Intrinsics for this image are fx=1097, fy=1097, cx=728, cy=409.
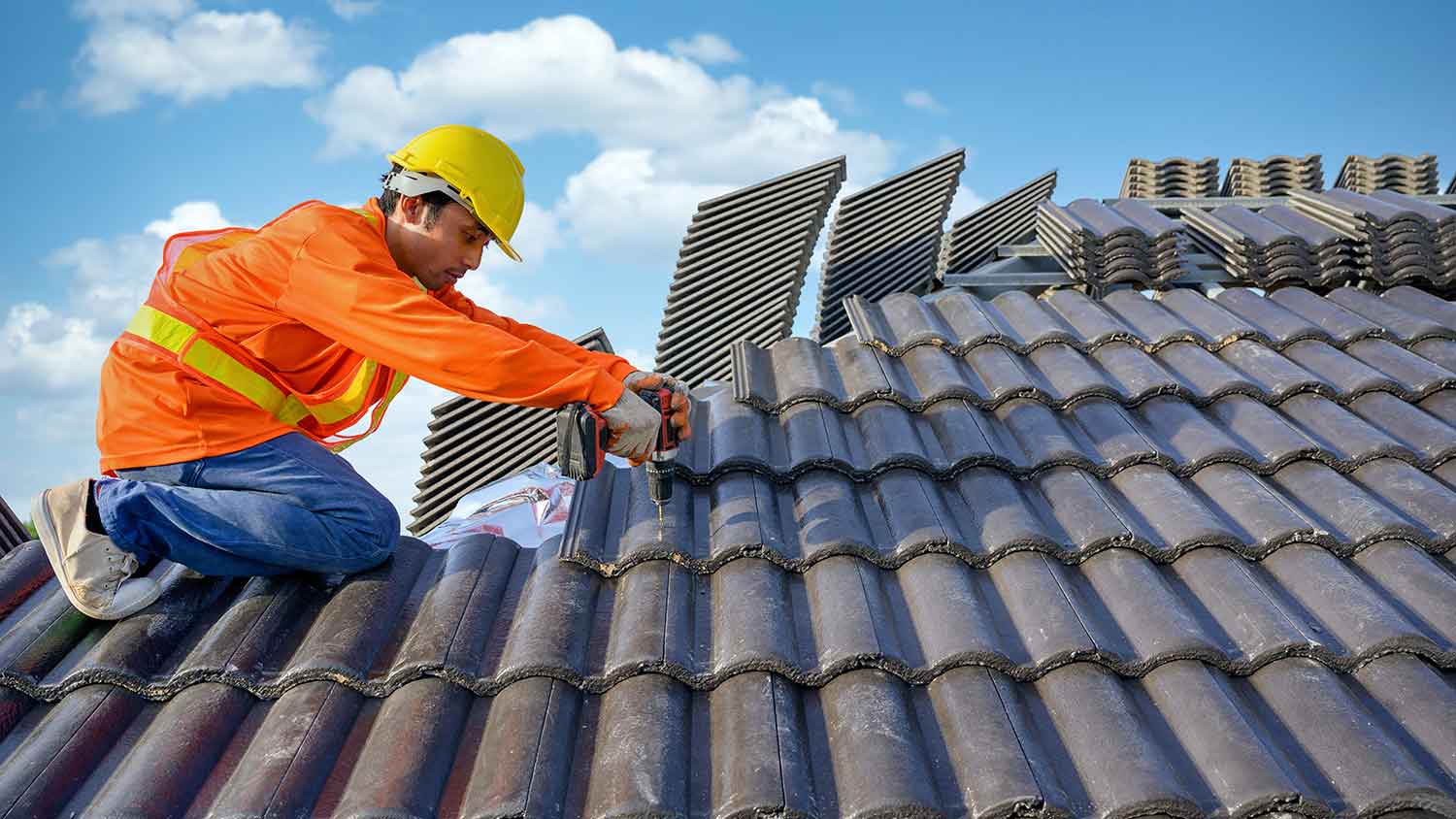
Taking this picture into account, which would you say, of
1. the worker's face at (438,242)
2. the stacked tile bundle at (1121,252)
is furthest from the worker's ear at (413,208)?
the stacked tile bundle at (1121,252)

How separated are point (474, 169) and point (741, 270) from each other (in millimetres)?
3512

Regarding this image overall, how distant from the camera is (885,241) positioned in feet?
24.1

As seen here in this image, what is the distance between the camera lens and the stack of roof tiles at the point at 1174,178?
9.66m

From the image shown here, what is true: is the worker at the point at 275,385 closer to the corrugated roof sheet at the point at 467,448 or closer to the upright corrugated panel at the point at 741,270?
the corrugated roof sheet at the point at 467,448

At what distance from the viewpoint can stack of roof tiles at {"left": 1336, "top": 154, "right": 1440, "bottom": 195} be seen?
32.7 ft

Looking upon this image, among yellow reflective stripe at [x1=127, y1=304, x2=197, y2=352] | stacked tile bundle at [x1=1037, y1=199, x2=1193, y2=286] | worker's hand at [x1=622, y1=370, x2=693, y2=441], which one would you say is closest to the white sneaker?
yellow reflective stripe at [x1=127, y1=304, x2=197, y2=352]

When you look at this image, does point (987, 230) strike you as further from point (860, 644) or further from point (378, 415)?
point (860, 644)

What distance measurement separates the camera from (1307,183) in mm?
10031

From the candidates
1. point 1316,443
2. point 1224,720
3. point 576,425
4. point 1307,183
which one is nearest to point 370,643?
point 576,425

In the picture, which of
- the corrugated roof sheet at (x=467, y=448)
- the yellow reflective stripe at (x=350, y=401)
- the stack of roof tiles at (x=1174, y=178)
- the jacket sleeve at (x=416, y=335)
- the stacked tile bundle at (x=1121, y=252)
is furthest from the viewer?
the stack of roof tiles at (x=1174, y=178)

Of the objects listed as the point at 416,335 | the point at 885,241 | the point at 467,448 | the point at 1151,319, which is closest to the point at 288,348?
the point at 416,335

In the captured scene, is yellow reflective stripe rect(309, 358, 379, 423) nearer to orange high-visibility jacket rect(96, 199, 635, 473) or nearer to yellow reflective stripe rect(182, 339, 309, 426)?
orange high-visibility jacket rect(96, 199, 635, 473)

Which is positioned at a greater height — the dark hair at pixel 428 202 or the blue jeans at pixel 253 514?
the dark hair at pixel 428 202

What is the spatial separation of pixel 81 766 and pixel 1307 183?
10.5 metres
